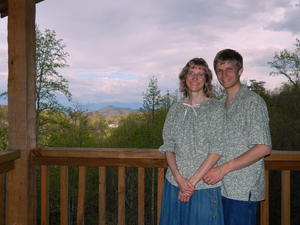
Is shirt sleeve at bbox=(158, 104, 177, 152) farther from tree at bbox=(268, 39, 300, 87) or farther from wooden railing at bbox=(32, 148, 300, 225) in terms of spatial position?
tree at bbox=(268, 39, 300, 87)

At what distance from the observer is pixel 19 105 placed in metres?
2.36

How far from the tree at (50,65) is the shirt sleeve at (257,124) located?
5332 mm

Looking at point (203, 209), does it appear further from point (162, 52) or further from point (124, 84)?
point (162, 52)

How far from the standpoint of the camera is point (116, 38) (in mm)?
5891

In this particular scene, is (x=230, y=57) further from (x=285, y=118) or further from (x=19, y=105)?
(x=285, y=118)

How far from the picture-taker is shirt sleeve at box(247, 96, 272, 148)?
57.6 inches

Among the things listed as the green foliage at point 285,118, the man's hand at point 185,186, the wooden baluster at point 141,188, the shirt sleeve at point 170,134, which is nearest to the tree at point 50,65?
the wooden baluster at point 141,188

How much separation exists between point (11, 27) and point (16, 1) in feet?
0.69

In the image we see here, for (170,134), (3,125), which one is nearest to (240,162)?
(170,134)

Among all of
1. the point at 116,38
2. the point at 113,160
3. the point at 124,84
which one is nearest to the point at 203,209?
the point at 113,160

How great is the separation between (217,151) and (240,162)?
0.13 meters

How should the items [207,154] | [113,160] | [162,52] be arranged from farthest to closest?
[162,52], [113,160], [207,154]

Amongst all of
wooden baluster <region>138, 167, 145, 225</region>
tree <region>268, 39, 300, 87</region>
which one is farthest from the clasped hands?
tree <region>268, 39, 300, 87</region>

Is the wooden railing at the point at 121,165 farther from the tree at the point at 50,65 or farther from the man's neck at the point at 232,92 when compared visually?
the tree at the point at 50,65
